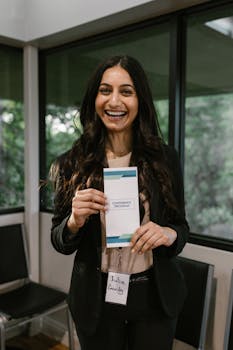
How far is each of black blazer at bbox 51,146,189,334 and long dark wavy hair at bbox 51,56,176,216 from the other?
3cm

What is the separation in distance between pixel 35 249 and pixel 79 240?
176 centimetres

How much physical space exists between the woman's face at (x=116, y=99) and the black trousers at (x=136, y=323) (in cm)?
46

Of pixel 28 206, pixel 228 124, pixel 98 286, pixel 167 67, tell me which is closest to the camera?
pixel 98 286

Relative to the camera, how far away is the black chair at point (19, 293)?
2.11 metres

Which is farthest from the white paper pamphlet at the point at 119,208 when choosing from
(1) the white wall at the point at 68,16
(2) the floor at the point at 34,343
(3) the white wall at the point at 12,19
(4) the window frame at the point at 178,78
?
(2) the floor at the point at 34,343

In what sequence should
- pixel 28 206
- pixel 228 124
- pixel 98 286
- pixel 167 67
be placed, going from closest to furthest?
pixel 98 286, pixel 167 67, pixel 228 124, pixel 28 206

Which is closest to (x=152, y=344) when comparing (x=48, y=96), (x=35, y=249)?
(x=35, y=249)

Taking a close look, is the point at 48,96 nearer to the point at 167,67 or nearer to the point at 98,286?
the point at 167,67

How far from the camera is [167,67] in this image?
2.11 metres

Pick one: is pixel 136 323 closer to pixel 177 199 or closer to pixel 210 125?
pixel 177 199

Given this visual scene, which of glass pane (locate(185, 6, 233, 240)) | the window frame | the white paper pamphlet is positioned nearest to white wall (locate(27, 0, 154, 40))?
the window frame

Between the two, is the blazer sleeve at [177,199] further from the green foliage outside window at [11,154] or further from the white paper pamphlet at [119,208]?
the green foliage outside window at [11,154]

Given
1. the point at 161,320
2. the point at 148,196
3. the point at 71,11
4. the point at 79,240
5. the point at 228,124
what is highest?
the point at 71,11

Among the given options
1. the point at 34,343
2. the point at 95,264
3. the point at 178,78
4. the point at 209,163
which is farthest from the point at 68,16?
the point at 34,343
